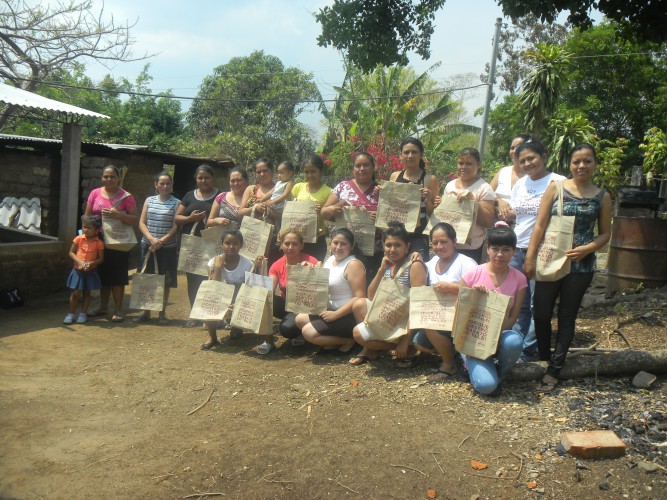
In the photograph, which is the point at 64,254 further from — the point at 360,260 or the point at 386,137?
the point at 386,137

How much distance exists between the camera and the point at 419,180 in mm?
5539

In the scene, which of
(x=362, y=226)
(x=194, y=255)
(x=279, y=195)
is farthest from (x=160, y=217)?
(x=362, y=226)

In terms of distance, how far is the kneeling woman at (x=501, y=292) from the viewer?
428 centimetres

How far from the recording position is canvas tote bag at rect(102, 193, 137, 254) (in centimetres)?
688

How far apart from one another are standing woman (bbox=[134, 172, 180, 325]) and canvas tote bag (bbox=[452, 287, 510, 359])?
3777mm

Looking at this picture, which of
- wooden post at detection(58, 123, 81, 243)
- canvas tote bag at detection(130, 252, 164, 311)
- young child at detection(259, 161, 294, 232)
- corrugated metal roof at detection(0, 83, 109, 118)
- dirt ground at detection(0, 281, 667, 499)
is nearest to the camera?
dirt ground at detection(0, 281, 667, 499)

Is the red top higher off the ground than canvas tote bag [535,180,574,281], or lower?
lower

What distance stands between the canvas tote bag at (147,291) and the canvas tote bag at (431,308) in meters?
3.27

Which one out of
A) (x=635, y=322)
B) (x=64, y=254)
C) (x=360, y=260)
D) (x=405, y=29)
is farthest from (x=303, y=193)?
(x=64, y=254)

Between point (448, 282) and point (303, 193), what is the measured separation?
2.13 m

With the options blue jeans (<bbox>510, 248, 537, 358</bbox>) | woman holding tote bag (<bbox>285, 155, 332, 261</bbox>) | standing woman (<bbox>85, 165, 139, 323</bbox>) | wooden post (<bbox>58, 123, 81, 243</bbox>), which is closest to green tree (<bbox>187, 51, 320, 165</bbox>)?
wooden post (<bbox>58, 123, 81, 243</bbox>)

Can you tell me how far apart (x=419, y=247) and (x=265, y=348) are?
176cm

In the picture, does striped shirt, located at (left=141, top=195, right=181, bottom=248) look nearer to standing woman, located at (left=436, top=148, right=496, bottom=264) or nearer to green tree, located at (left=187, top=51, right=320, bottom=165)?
standing woman, located at (left=436, top=148, right=496, bottom=264)

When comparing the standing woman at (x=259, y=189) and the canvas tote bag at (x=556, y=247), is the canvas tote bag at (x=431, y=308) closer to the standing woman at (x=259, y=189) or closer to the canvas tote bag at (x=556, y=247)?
the canvas tote bag at (x=556, y=247)
